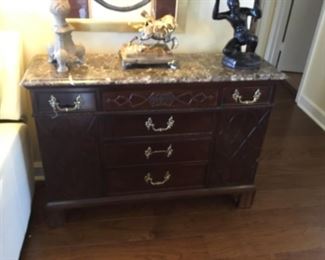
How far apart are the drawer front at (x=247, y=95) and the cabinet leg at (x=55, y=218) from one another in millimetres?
1044

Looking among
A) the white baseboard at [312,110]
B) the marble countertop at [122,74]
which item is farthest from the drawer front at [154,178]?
the white baseboard at [312,110]

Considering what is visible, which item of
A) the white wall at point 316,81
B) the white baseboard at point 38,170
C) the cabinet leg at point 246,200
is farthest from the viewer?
the white wall at point 316,81

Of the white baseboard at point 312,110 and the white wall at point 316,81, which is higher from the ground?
the white wall at point 316,81

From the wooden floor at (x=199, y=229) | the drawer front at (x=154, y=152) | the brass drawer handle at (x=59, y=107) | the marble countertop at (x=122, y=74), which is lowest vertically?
the wooden floor at (x=199, y=229)

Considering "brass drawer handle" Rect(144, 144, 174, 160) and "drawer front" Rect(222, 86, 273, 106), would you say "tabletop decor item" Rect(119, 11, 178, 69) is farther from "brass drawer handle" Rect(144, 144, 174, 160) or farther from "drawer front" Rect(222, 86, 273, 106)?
"brass drawer handle" Rect(144, 144, 174, 160)

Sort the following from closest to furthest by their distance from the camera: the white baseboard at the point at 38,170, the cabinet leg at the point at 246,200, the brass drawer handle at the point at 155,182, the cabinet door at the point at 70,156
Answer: the cabinet door at the point at 70,156, the brass drawer handle at the point at 155,182, the cabinet leg at the point at 246,200, the white baseboard at the point at 38,170

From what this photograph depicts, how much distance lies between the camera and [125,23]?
5.23 feet

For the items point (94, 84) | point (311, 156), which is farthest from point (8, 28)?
point (311, 156)

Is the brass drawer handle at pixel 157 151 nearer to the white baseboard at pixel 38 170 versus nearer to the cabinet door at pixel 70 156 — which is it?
the cabinet door at pixel 70 156

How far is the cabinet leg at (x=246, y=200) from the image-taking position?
1.84m

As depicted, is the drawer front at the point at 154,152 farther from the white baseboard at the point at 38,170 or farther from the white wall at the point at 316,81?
the white wall at the point at 316,81

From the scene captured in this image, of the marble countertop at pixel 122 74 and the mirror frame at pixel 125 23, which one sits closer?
the marble countertop at pixel 122 74

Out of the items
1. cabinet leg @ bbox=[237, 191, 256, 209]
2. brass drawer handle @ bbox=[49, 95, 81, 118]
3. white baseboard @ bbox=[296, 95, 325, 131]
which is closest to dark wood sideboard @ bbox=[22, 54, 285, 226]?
brass drawer handle @ bbox=[49, 95, 81, 118]

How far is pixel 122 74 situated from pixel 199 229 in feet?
3.17
